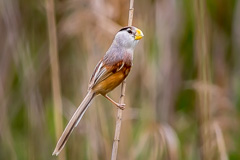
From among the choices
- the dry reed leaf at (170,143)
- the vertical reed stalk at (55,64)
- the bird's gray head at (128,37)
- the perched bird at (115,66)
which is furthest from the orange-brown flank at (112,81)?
the dry reed leaf at (170,143)

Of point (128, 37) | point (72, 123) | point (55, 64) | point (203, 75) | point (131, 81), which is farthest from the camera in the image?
point (131, 81)

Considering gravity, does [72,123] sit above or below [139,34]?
below

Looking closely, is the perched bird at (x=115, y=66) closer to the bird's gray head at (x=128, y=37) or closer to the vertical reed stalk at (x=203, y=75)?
the bird's gray head at (x=128, y=37)

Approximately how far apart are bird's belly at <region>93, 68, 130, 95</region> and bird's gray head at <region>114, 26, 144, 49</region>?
0.40 feet

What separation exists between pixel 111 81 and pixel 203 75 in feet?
A: 1.57

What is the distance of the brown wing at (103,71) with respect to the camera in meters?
2.52

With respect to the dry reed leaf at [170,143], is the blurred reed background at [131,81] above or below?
above

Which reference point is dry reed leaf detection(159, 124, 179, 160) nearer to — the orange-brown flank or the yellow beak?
the orange-brown flank

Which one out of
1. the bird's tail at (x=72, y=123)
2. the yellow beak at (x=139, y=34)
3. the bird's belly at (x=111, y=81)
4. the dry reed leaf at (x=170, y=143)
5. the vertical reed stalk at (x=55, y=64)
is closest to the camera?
the bird's tail at (x=72, y=123)

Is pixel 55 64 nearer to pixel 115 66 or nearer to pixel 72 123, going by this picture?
pixel 115 66

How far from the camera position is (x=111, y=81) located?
2.54 metres

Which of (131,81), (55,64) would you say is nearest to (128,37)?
(55,64)

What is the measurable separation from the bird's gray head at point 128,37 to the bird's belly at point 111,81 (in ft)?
0.40

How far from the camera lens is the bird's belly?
2.52m
